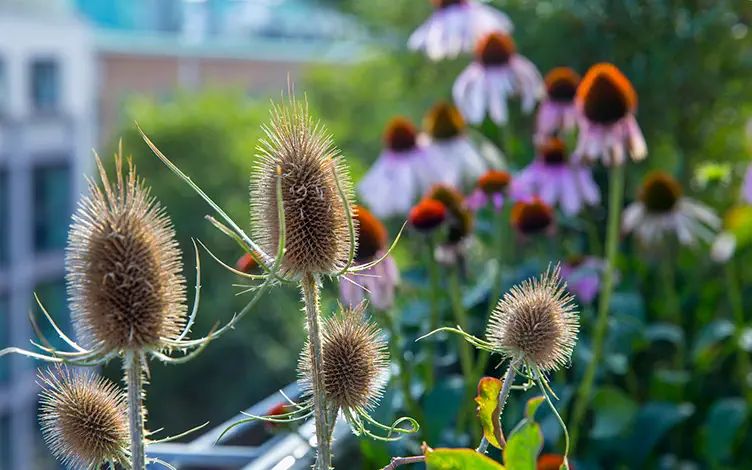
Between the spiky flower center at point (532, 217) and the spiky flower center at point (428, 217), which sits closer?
the spiky flower center at point (428, 217)

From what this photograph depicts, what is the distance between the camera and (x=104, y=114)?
63.6 feet

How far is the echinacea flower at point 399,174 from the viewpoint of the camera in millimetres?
1630

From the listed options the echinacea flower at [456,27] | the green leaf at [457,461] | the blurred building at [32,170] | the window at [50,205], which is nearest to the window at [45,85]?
the blurred building at [32,170]

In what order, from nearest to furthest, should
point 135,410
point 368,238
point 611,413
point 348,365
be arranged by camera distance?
1. point 135,410
2. point 348,365
3. point 368,238
4. point 611,413

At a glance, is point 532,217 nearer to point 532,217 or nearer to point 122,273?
point 532,217

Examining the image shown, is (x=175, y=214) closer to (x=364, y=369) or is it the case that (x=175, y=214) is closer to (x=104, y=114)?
(x=104, y=114)


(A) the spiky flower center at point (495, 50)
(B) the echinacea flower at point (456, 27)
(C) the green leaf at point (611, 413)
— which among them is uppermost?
(B) the echinacea flower at point (456, 27)

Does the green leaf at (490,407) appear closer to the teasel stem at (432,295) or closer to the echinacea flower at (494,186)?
the teasel stem at (432,295)

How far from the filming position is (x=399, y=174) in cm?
166

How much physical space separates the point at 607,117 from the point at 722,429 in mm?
662

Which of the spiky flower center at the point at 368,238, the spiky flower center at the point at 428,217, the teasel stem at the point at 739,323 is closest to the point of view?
the spiky flower center at the point at 368,238

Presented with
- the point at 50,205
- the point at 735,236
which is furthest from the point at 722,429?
the point at 50,205

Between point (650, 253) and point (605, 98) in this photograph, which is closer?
point (605, 98)

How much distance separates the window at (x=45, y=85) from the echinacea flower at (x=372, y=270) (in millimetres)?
15473
